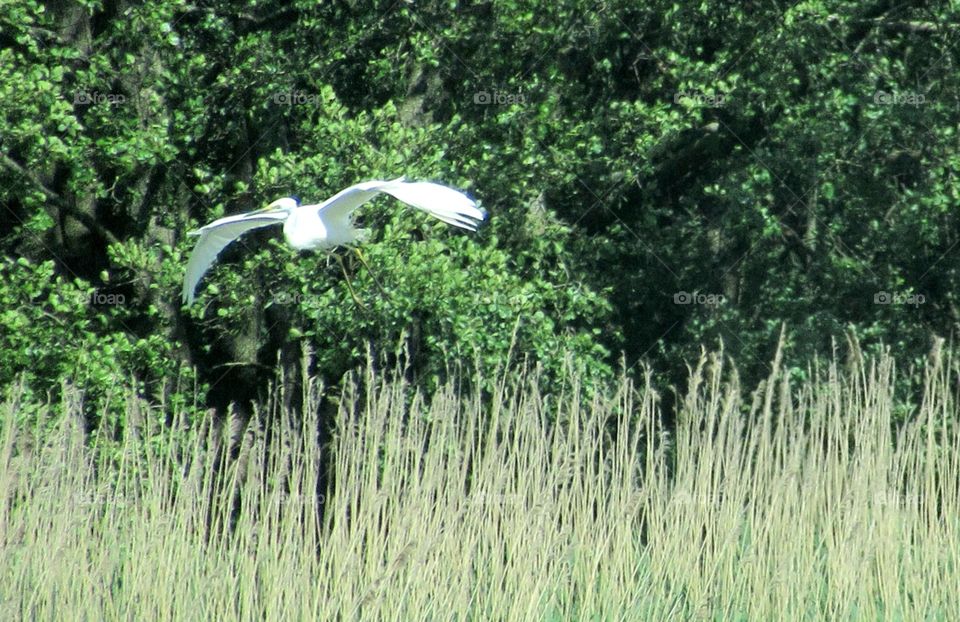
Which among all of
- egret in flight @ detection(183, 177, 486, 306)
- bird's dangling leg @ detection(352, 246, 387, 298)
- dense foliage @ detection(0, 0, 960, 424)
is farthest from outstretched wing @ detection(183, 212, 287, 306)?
dense foliage @ detection(0, 0, 960, 424)

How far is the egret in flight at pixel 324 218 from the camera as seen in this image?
4629 millimetres

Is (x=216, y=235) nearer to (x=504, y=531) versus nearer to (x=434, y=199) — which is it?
(x=434, y=199)

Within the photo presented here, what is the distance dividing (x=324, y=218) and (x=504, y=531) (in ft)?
6.42

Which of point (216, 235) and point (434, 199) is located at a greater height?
point (216, 235)

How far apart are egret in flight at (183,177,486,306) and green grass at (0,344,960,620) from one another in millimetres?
1018

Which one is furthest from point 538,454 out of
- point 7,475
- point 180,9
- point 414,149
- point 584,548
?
point 180,9

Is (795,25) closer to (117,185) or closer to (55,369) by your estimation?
(117,185)

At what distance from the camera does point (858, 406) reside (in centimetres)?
378

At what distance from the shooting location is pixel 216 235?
5.66 metres

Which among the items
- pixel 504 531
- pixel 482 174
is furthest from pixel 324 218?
pixel 504 531

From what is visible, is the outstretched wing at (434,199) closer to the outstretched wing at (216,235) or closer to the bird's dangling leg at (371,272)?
the outstretched wing at (216,235)

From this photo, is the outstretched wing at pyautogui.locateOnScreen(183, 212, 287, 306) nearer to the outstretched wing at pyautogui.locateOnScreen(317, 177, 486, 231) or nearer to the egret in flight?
the egret in flight

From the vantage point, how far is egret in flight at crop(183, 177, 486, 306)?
463 cm

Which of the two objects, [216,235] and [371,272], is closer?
→ [216,235]
